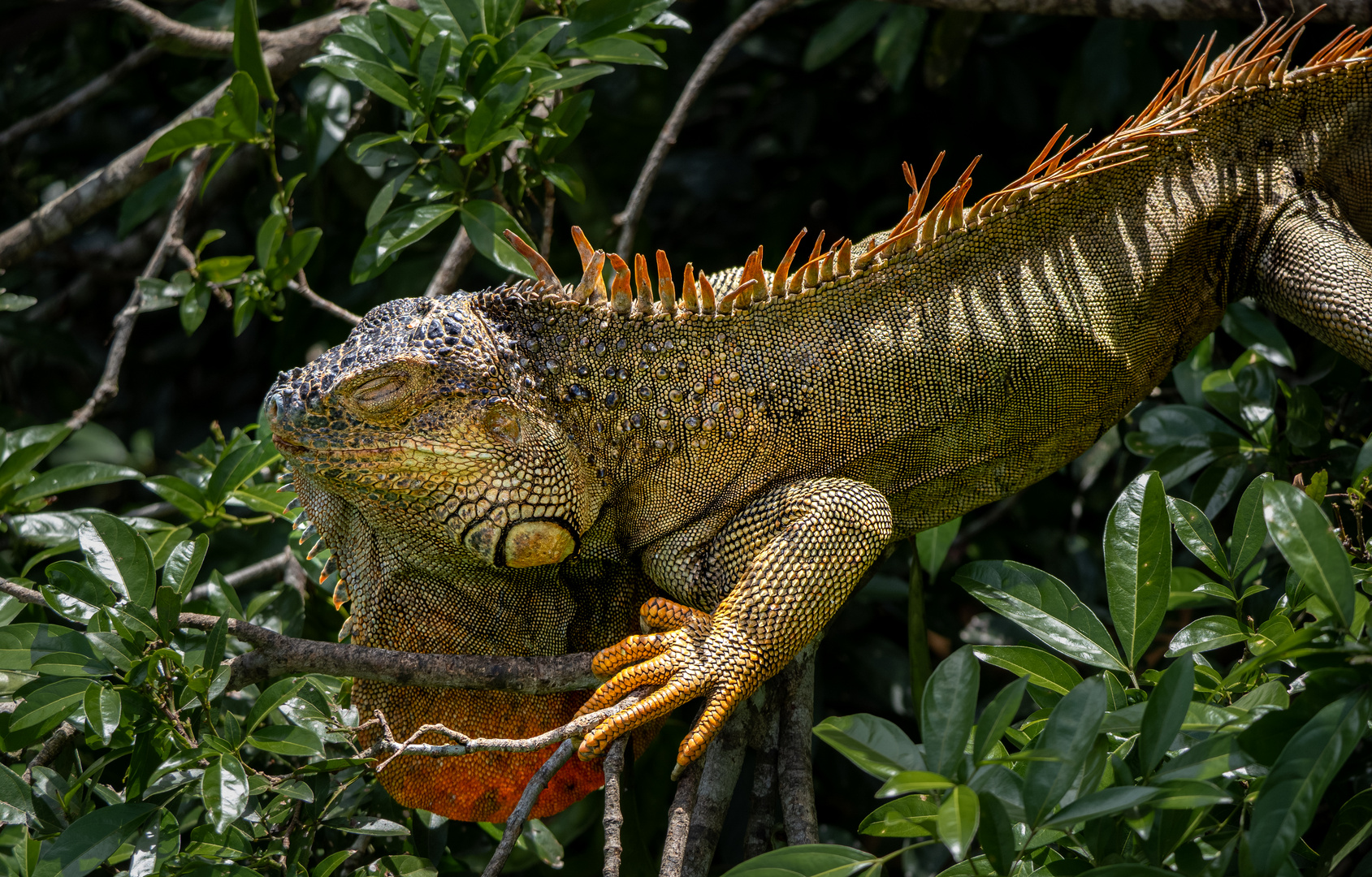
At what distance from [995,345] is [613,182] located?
3404 mm

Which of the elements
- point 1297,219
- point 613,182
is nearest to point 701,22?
point 613,182

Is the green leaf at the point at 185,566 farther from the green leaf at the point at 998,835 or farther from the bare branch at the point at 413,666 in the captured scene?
the green leaf at the point at 998,835

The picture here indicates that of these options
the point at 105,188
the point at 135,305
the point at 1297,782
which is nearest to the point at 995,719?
the point at 1297,782

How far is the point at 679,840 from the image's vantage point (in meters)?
2.82

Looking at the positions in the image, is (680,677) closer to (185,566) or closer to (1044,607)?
(1044,607)

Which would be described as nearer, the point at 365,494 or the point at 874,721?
the point at 874,721

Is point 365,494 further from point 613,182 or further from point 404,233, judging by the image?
point 613,182

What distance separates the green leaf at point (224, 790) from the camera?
9.07 feet

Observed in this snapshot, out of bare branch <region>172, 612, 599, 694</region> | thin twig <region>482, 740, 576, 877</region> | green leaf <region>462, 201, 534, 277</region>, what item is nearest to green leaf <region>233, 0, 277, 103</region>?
green leaf <region>462, 201, 534, 277</region>

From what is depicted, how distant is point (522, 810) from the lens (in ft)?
8.91

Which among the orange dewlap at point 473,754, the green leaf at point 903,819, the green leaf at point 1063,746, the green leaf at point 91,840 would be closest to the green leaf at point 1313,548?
the green leaf at point 1063,746

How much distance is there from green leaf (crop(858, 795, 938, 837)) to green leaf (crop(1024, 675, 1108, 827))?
0.87ft

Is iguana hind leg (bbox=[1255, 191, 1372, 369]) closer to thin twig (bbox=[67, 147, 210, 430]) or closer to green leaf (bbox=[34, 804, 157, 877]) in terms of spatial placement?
green leaf (bbox=[34, 804, 157, 877])

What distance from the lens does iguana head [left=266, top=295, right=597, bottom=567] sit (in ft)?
10.0
